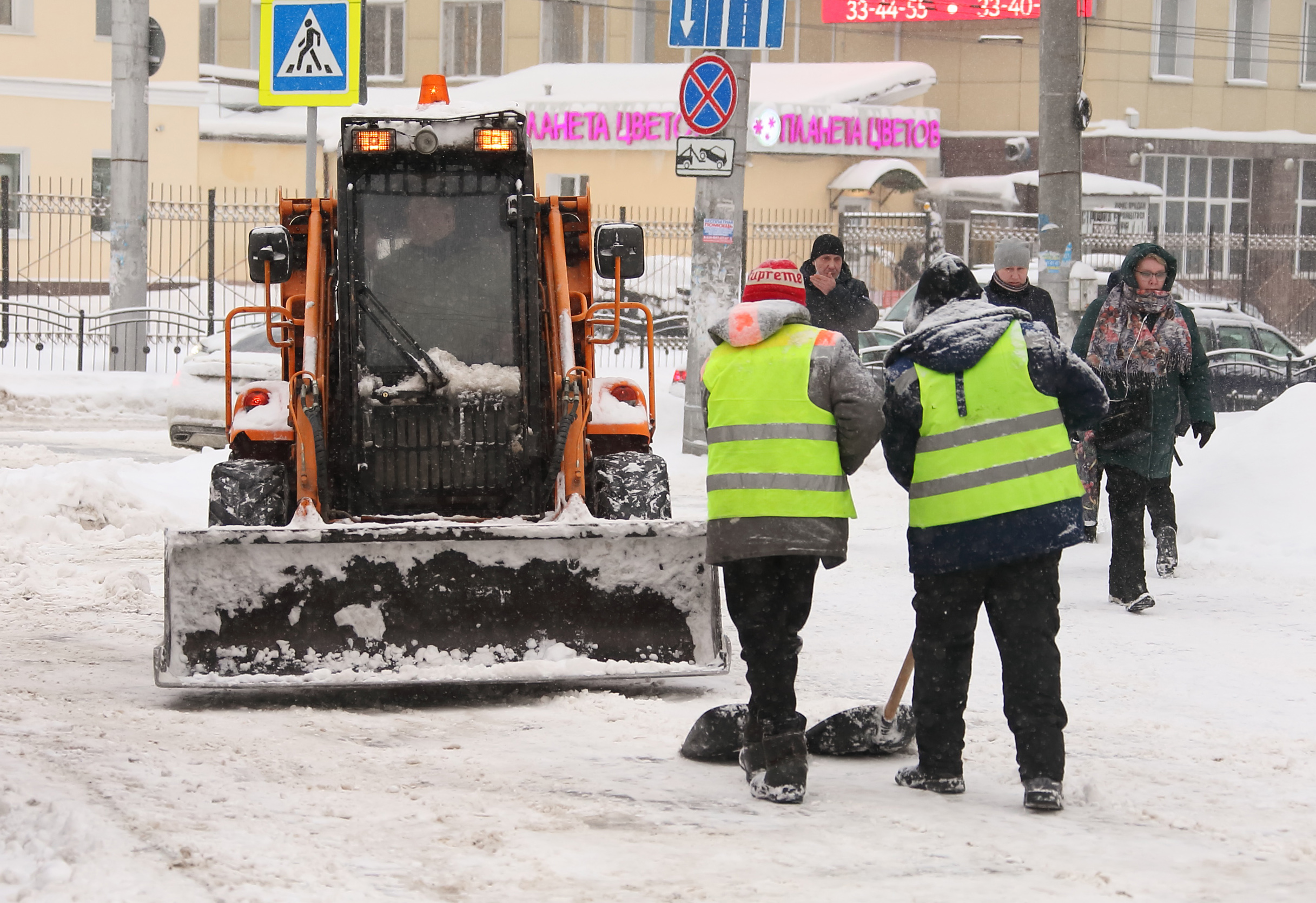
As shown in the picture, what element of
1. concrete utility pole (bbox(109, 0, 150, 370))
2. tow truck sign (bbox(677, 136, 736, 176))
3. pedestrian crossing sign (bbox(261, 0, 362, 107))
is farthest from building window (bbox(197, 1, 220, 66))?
tow truck sign (bbox(677, 136, 736, 176))

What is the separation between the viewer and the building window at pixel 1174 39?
1433 inches

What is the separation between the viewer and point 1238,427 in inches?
439

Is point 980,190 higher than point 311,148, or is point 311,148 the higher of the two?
point 980,190

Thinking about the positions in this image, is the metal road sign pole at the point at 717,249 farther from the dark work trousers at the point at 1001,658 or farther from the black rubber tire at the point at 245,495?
the dark work trousers at the point at 1001,658

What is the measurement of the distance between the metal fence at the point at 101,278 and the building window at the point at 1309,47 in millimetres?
22711

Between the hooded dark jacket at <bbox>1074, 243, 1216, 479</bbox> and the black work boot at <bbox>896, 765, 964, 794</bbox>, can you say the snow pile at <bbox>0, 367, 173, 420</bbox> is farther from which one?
the black work boot at <bbox>896, 765, 964, 794</bbox>

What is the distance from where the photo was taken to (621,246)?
7535mm

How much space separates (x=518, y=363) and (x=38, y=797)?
309cm

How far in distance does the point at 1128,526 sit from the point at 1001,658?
3627 millimetres

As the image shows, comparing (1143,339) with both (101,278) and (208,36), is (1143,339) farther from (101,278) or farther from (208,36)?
(208,36)

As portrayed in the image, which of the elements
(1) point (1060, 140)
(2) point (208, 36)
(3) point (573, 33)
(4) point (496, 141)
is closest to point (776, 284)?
(4) point (496, 141)

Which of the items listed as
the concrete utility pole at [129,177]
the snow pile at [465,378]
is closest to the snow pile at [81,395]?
the concrete utility pole at [129,177]

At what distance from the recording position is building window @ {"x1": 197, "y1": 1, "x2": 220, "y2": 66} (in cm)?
4100

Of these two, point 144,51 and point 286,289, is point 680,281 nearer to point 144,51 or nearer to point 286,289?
point 144,51
